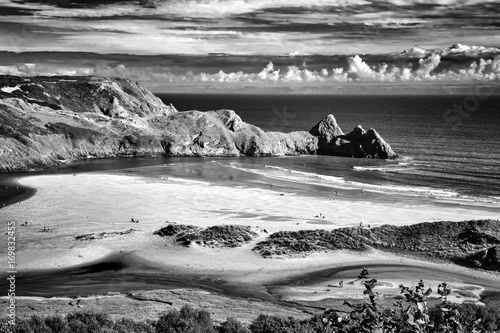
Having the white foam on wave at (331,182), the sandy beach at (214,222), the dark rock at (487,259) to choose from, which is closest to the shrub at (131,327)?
the sandy beach at (214,222)

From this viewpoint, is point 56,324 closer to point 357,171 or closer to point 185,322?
point 185,322

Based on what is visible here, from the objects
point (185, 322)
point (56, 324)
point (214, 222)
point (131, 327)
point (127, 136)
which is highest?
point (127, 136)

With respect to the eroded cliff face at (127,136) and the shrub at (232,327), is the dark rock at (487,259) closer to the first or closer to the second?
the shrub at (232,327)

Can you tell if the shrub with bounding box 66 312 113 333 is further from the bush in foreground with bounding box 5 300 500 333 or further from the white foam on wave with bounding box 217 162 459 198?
the white foam on wave with bounding box 217 162 459 198

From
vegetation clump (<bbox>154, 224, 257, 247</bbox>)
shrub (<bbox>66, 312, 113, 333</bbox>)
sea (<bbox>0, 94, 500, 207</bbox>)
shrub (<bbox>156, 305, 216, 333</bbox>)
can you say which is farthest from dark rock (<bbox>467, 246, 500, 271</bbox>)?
shrub (<bbox>66, 312, 113, 333</bbox>)

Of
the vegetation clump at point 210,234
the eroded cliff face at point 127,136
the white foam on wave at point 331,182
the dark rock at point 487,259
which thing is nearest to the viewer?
the dark rock at point 487,259

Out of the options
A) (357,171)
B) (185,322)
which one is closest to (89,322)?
(185,322)
